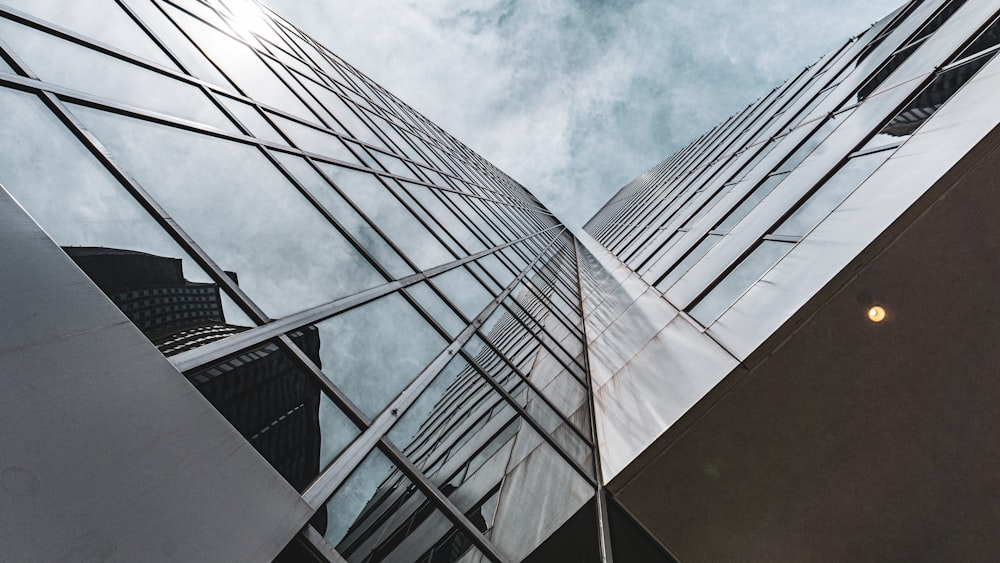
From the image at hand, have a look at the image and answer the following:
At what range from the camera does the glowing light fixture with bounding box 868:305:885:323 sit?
18.9 ft

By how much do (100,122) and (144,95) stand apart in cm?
127

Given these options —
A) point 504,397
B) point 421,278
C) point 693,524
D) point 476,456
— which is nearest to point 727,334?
point 693,524

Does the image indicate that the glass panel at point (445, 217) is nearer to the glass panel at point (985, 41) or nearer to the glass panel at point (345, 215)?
the glass panel at point (345, 215)

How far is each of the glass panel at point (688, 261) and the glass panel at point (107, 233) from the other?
9.58m

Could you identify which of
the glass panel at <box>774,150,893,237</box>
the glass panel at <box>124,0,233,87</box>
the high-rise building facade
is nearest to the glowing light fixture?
the high-rise building facade

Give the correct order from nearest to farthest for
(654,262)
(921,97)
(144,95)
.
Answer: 1. (144,95)
2. (921,97)
3. (654,262)

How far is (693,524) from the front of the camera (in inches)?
249

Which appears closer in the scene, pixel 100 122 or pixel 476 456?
pixel 100 122

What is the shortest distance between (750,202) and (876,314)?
5.94 m

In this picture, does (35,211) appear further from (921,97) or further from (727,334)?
(921,97)

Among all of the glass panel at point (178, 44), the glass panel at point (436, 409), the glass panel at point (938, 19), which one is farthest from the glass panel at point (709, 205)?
the glass panel at point (178, 44)

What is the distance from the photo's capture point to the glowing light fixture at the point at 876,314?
5758mm

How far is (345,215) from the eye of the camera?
8078 mm

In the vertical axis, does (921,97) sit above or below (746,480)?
above
